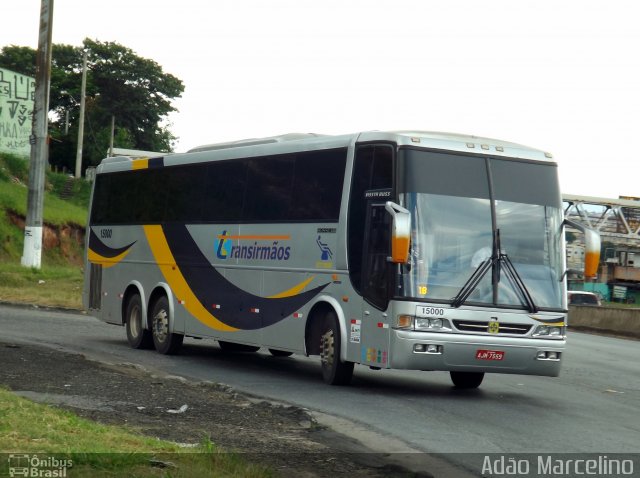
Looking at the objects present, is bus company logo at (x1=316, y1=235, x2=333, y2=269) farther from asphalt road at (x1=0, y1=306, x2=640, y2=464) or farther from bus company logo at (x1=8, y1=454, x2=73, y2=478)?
bus company logo at (x1=8, y1=454, x2=73, y2=478)

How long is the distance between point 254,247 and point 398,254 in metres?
4.62

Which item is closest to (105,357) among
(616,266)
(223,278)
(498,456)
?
(223,278)

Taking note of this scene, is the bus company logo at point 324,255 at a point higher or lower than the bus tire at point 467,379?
higher

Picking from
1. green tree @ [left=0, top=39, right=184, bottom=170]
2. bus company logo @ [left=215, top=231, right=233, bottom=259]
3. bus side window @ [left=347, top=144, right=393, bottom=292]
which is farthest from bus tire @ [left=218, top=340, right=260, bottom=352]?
green tree @ [left=0, top=39, right=184, bottom=170]

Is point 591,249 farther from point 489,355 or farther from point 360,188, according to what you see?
point 360,188

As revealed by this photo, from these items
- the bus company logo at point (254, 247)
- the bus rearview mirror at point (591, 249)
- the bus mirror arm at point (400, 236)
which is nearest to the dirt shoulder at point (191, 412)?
the bus mirror arm at point (400, 236)

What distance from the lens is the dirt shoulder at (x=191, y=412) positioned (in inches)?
371

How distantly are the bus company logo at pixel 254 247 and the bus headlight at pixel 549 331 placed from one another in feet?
12.8

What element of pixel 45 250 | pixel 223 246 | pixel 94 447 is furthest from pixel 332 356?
pixel 45 250

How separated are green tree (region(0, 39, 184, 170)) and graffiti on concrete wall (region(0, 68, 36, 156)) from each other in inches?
795

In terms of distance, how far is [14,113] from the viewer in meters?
66.1

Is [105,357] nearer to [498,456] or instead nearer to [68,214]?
[498,456]

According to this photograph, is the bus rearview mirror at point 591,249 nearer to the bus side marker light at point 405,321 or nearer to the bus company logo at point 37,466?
the bus side marker light at point 405,321

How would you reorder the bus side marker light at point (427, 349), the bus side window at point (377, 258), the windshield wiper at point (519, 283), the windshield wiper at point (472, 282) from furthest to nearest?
the windshield wiper at point (519, 283) → the bus side window at point (377, 258) → the windshield wiper at point (472, 282) → the bus side marker light at point (427, 349)
